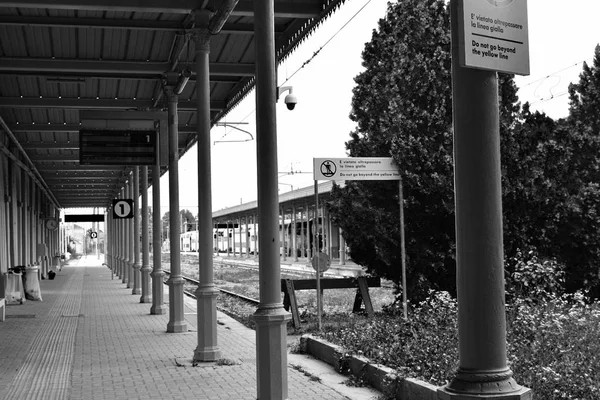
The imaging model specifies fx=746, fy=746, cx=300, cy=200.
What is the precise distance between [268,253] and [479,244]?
11.6ft

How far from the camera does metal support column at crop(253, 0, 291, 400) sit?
6492 mm

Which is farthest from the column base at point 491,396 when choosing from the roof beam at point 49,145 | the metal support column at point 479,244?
the roof beam at point 49,145

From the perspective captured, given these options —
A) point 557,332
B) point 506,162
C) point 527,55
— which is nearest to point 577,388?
point 557,332

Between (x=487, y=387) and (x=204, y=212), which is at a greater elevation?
(x=204, y=212)

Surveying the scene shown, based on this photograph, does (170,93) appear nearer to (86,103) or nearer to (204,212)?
(86,103)

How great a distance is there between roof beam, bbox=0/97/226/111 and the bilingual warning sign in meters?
12.4

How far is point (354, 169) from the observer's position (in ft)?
37.1

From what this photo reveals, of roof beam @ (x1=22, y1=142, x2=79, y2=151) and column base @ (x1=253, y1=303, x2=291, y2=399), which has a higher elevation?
roof beam @ (x1=22, y1=142, x2=79, y2=151)

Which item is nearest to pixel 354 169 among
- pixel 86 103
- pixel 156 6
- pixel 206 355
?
pixel 206 355

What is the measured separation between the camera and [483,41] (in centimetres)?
313

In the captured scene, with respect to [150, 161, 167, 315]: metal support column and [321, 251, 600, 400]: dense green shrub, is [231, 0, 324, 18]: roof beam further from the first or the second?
[150, 161, 167, 315]: metal support column

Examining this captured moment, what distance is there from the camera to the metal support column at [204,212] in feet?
31.8

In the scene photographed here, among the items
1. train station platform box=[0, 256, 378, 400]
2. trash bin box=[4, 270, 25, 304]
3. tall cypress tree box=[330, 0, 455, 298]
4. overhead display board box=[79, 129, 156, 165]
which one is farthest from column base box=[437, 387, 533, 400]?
trash bin box=[4, 270, 25, 304]

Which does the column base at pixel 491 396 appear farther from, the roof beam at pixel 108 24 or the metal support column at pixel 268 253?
the roof beam at pixel 108 24
